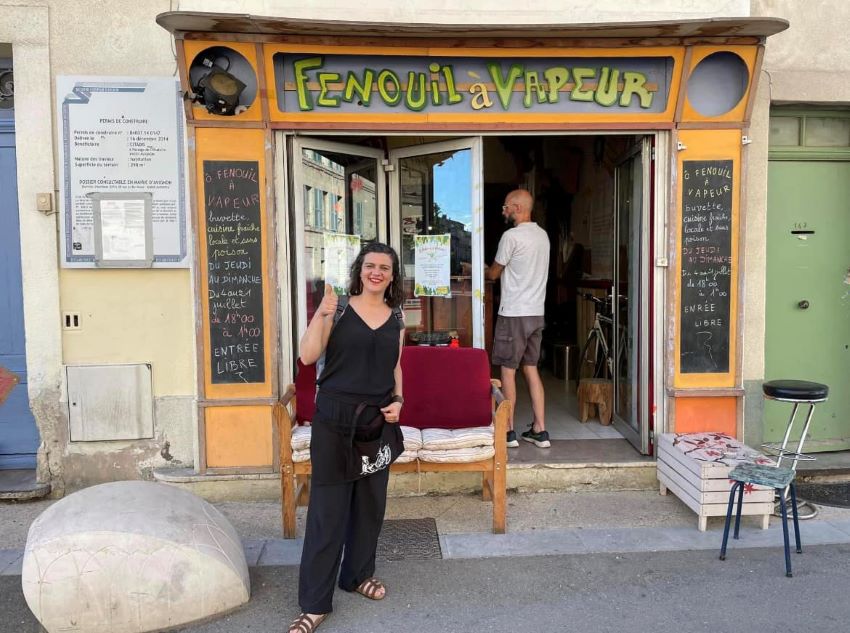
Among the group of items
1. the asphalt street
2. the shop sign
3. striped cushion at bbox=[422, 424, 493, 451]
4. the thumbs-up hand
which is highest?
the shop sign

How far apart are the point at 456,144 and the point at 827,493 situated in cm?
366

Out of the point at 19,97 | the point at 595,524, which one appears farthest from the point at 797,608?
the point at 19,97

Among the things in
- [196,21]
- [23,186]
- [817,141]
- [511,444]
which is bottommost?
[511,444]

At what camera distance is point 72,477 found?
472 centimetres

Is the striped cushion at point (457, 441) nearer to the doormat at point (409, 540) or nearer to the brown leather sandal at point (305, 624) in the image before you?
the doormat at point (409, 540)

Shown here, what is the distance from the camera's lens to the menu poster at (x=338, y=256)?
5223mm

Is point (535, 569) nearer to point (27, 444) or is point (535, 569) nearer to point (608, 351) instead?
point (608, 351)

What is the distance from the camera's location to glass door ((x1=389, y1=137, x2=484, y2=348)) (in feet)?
16.4

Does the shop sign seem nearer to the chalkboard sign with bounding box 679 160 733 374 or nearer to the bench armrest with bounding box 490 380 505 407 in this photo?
the chalkboard sign with bounding box 679 160 733 374

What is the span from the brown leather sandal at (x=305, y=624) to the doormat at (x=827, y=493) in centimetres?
351

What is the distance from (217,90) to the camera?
420 cm

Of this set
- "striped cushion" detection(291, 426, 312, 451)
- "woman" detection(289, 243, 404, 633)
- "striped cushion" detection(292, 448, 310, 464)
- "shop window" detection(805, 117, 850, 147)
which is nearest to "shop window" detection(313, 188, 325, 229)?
"striped cushion" detection(291, 426, 312, 451)

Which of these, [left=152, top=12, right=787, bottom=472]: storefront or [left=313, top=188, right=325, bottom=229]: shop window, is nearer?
[left=152, top=12, right=787, bottom=472]: storefront

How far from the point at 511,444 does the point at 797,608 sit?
2.27 m
